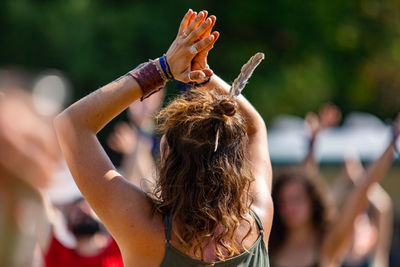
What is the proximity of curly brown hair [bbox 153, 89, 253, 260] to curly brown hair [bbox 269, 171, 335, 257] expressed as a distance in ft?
6.15

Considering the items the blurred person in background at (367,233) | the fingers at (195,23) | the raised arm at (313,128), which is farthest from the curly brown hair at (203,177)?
the blurred person in background at (367,233)

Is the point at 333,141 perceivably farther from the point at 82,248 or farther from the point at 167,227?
the point at 167,227

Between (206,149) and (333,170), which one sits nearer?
(206,149)

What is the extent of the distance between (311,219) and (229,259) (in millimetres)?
2029

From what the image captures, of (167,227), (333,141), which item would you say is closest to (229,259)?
(167,227)

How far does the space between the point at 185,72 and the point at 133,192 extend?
44 centimetres

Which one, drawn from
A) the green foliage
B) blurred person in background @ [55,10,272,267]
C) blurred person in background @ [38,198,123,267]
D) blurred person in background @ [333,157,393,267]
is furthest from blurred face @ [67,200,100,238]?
the green foliage

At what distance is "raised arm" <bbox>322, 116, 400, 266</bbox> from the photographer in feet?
12.0

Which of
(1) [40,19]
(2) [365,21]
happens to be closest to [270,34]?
(2) [365,21]

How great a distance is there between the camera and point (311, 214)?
4031 millimetres

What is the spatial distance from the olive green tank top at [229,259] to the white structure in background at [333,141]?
6.66m

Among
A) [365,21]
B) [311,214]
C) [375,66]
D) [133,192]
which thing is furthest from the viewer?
[375,66]

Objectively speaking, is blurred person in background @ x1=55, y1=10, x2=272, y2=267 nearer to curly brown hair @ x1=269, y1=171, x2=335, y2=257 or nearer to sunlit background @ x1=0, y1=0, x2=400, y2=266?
curly brown hair @ x1=269, y1=171, x2=335, y2=257

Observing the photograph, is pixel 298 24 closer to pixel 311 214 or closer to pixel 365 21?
pixel 365 21
